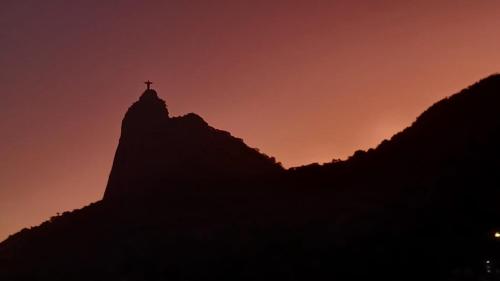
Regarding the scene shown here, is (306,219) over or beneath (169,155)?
beneath

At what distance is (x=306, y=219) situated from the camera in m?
83.2

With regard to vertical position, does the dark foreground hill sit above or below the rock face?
below

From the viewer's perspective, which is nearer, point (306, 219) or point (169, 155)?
point (306, 219)

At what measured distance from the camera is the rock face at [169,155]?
119m

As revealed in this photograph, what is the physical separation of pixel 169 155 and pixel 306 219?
46.7 metres

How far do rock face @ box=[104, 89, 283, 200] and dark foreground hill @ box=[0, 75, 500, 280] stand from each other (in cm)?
43

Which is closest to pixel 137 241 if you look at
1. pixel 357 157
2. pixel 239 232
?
pixel 239 232

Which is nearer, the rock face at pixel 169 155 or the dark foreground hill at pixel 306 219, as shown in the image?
the dark foreground hill at pixel 306 219

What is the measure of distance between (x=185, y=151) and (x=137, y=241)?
32.9m

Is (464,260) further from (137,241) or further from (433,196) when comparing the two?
(137,241)

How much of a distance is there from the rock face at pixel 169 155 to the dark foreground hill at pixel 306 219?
16.8 inches

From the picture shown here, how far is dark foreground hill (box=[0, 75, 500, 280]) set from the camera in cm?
7275

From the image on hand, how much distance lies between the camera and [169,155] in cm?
12525

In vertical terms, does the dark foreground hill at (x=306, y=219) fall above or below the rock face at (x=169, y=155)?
below
